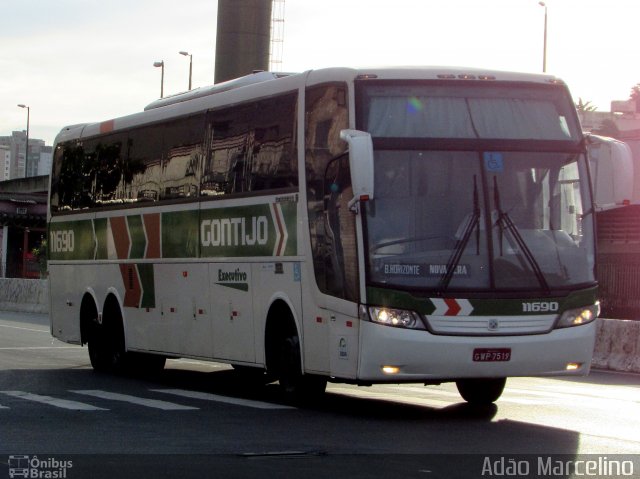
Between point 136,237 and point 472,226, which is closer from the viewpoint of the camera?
point 472,226

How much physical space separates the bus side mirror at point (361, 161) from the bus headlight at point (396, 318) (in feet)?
3.69

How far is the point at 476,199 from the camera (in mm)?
13539

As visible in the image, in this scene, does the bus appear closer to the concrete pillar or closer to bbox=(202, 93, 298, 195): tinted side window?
bbox=(202, 93, 298, 195): tinted side window

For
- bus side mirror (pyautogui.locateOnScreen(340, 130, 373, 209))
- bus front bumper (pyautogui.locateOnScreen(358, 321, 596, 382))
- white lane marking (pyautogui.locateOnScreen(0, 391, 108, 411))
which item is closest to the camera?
bus side mirror (pyautogui.locateOnScreen(340, 130, 373, 209))

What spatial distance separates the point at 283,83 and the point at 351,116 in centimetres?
198

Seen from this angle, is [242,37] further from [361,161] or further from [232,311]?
[361,161]

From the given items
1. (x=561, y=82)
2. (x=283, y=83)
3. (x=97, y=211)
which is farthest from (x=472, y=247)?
(x=97, y=211)

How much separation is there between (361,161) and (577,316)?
2687 millimetres

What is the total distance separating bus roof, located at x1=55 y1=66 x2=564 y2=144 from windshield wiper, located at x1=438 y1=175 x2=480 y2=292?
130 cm

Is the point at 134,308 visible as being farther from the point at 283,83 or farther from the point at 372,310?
the point at 372,310

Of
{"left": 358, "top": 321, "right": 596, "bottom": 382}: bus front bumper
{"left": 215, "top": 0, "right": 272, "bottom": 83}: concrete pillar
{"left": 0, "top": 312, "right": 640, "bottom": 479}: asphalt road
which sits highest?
{"left": 215, "top": 0, "right": 272, "bottom": 83}: concrete pillar

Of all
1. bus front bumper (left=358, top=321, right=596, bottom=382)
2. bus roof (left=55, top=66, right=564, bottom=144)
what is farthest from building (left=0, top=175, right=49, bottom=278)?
bus front bumper (left=358, top=321, right=596, bottom=382)

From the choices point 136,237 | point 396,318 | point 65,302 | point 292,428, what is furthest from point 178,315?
point 292,428

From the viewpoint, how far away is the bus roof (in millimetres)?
13977
